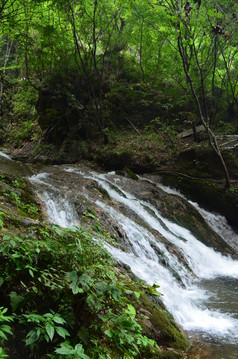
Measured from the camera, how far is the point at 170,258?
7.28m

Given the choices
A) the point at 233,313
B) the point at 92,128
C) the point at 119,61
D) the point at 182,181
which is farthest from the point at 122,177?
the point at 119,61

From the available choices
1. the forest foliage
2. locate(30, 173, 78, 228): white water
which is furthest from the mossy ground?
the forest foliage

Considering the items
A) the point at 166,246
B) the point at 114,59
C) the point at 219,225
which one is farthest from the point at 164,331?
the point at 114,59

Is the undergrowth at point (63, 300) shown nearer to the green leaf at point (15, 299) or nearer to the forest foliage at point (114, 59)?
the green leaf at point (15, 299)

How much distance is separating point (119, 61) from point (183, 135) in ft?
22.5

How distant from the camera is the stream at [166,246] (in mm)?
4773

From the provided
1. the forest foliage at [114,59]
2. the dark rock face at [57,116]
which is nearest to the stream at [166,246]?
the forest foliage at [114,59]

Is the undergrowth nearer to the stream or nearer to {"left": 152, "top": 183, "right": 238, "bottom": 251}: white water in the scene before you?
the stream

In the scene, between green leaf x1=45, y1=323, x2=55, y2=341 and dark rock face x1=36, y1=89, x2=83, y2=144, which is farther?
dark rock face x1=36, y1=89, x2=83, y2=144

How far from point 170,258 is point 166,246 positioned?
1.60 feet

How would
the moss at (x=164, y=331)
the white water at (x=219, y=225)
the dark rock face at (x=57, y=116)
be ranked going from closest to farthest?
the moss at (x=164, y=331) → the white water at (x=219, y=225) → the dark rock face at (x=57, y=116)

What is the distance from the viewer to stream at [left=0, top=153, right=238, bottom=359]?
477 centimetres

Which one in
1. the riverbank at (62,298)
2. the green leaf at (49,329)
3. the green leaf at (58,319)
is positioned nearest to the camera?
the green leaf at (49,329)

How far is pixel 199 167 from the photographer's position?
12922 millimetres
